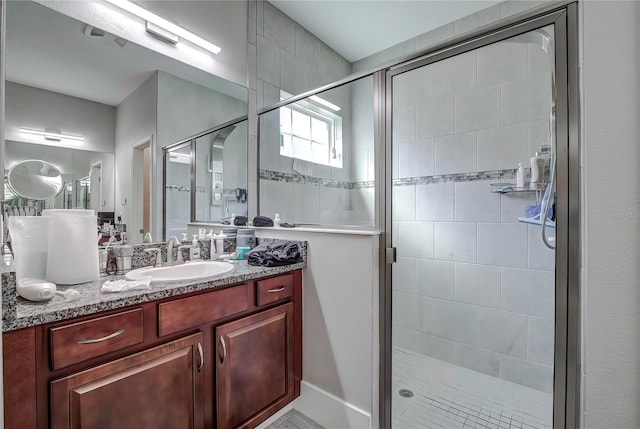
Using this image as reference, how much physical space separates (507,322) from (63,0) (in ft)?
10.3

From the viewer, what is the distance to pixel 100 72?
4.93 feet

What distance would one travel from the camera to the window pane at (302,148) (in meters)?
2.38

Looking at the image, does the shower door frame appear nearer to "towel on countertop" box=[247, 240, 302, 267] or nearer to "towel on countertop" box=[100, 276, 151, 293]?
"towel on countertop" box=[247, 240, 302, 267]

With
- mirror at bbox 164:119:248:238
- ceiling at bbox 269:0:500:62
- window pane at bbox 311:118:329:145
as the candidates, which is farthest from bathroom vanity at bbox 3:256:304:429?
ceiling at bbox 269:0:500:62

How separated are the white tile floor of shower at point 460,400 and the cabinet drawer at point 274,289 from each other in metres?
0.71

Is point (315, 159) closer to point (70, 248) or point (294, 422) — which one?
point (70, 248)

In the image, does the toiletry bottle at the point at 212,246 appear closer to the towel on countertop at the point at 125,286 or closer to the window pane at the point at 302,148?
the towel on countertop at the point at 125,286

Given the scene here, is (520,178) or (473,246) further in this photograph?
(473,246)

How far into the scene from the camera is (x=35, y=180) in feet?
4.35

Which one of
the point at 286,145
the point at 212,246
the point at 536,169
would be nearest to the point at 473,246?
the point at 536,169

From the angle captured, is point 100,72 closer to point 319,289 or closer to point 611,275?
point 319,289

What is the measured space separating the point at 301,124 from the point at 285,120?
5.0 inches

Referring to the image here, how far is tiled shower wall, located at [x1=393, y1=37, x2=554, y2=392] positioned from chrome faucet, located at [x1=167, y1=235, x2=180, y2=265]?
1326mm

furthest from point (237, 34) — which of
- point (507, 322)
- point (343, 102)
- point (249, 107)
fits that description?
point (507, 322)
